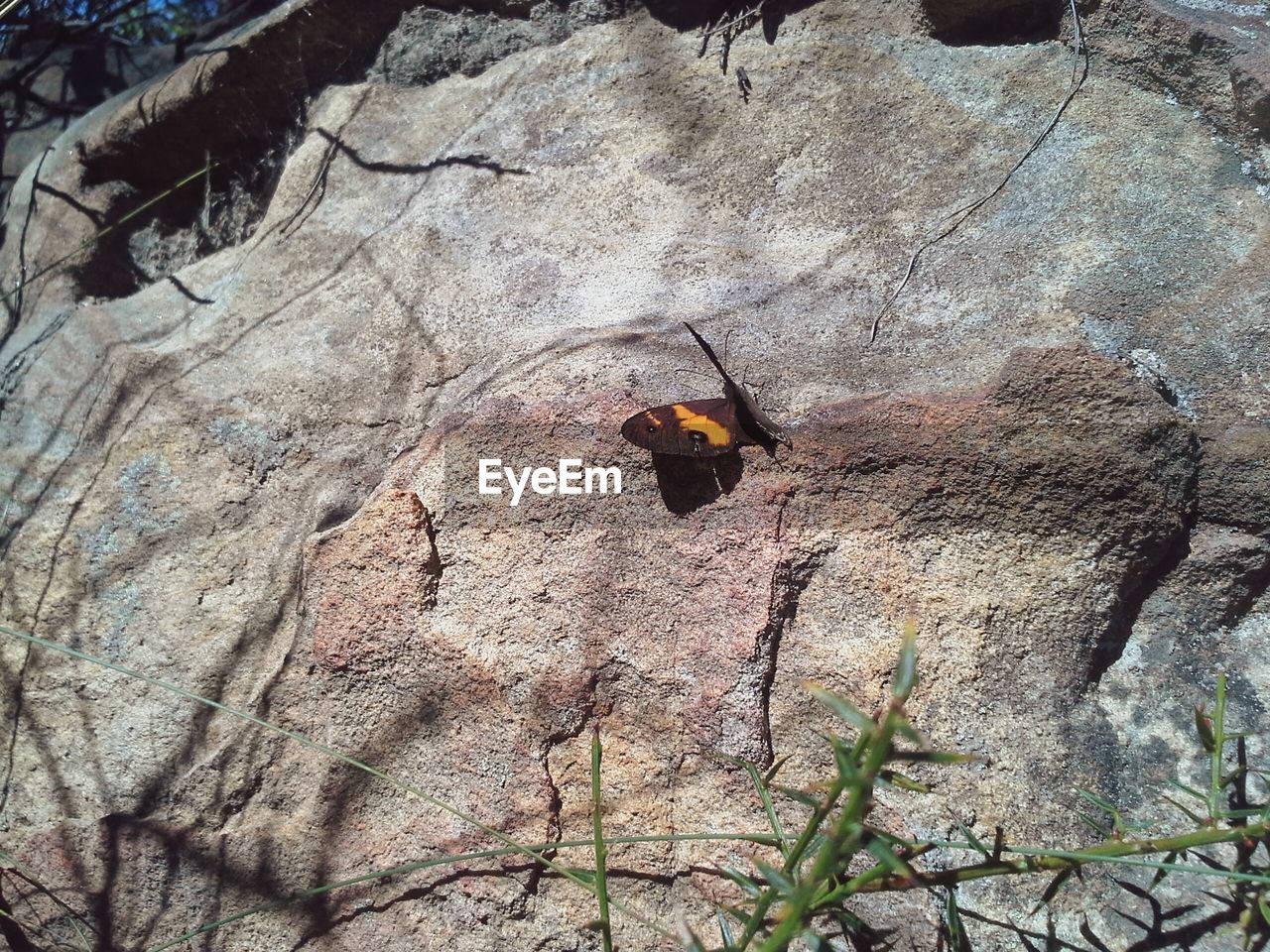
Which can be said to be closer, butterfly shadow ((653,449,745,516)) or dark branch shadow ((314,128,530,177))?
butterfly shadow ((653,449,745,516))

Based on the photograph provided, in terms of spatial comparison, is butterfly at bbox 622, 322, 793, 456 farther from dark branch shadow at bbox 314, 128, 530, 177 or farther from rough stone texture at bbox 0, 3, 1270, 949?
dark branch shadow at bbox 314, 128, 530, 177

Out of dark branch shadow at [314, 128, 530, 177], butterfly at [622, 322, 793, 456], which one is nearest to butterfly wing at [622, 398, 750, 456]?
butterfly at [622, 322, 793, 456]

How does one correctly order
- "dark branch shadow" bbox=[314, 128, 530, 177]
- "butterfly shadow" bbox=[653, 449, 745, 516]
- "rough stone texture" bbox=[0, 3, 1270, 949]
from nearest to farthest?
1. "rough stone texture" bbox=[0, 3, 1270, 949]
2. "butterfly shadow" bbox=[653, 449, 745, 516]
3. "dark branch shadow" bbox=[314, 128, 530, 177]

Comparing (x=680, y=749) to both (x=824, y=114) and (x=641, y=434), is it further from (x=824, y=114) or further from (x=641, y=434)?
(x=824, y=114)

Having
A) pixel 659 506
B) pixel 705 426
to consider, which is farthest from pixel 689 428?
pixel 659 506

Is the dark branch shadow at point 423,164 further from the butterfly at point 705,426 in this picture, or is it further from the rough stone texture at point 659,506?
the butterfly at point 705,426

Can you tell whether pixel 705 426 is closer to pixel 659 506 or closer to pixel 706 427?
pixel 706 427
